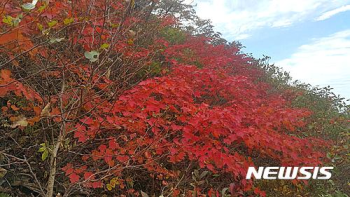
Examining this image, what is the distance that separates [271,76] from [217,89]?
9.47 metres

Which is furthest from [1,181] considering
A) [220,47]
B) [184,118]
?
[220,47]

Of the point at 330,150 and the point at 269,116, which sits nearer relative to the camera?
the point at 269,116

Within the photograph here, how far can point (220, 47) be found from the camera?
43.4 ft

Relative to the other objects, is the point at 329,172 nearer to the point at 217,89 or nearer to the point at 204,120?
the point at 217,89

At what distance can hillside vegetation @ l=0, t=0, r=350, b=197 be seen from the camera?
316 cm

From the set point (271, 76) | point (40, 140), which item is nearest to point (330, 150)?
point (40, 140)

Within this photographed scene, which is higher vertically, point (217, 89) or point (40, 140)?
point (217, 89)

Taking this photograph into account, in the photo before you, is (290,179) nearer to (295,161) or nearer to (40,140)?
(295,161)

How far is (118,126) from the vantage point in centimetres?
378

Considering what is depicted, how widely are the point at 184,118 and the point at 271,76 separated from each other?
1221cm

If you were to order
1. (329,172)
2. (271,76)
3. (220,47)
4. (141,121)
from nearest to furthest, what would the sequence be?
(141,121) → (329,172) → (220,47) → (271,76)

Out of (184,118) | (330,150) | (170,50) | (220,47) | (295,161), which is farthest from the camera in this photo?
(220,47)

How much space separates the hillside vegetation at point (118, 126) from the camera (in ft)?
10.4

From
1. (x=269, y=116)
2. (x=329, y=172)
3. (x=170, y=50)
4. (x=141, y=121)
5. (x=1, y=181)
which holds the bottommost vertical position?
(x=1, y=181)
